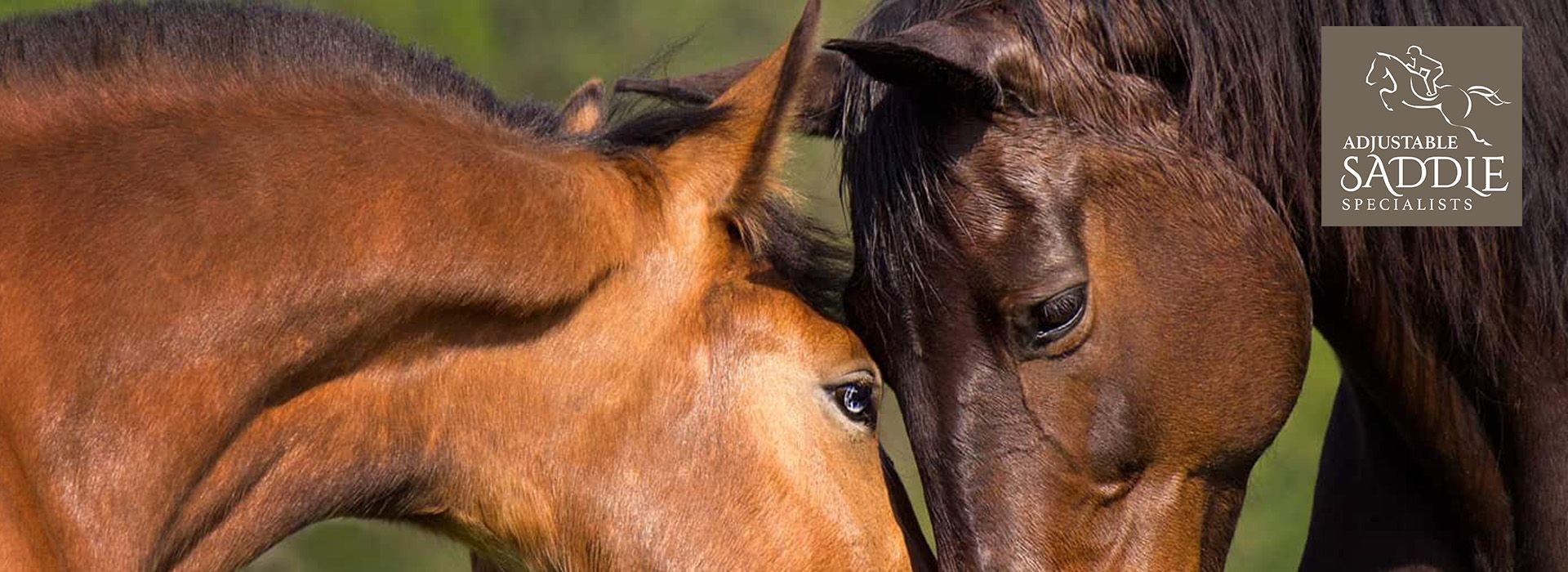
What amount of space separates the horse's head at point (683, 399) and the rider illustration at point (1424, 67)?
118cm

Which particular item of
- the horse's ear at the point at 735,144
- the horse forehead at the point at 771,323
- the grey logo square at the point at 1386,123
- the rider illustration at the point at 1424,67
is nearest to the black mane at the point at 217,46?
the horse's ear at the point at 735,144

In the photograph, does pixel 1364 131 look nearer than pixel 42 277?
No

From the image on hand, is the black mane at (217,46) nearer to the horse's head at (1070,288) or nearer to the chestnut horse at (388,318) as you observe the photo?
the chestnut horse at (388,318)

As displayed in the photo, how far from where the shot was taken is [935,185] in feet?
10.3

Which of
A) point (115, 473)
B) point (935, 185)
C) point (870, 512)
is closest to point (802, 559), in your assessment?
point (870, 512)

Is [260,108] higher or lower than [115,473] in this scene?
higher

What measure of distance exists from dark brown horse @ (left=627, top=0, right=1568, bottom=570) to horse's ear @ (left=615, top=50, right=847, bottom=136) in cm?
11

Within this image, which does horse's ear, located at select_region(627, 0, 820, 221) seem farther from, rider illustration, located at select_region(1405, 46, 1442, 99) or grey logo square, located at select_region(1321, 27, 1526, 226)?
rider illustration, located at select_region(1405, 46, 1442, 99)

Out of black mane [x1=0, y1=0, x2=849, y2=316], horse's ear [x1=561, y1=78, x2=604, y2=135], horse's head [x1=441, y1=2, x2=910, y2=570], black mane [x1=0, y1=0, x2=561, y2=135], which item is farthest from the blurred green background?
black mane [x1=0, y1=0, x2=561, y2=135]

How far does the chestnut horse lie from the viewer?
2.60 meters

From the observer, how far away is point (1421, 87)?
333 centimetres

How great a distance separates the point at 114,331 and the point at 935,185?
1401 mm

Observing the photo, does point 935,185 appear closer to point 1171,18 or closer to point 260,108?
point 1171,18

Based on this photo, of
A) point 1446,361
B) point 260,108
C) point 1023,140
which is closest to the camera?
point 260,108
